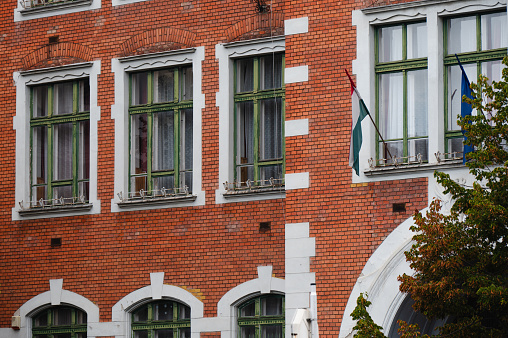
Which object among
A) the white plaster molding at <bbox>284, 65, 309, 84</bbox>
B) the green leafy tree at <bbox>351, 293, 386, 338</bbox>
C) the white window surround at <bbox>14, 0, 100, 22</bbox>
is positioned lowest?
the green leafy tree at <bbox>351, 293, 386, 338</bbox>

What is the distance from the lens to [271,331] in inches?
778

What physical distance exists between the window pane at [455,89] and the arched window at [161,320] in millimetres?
5806

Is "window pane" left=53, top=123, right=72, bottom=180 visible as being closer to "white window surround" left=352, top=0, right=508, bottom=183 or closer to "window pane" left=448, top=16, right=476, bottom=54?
"white window surround" left=352, top=0, right=508, bottom=183

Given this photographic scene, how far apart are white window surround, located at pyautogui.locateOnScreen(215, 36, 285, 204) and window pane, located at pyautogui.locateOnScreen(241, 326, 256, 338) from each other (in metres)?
2.19

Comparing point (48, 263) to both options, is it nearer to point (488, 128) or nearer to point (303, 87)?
point (303, 87)

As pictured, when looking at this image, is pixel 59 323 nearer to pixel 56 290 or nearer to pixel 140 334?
pixel 56 290

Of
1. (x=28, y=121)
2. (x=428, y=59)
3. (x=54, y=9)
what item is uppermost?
(x=54, y=9)

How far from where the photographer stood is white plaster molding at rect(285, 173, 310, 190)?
60.7ft

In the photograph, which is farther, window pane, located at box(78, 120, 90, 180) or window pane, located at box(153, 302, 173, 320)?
window pane, located at box(78, 120, 90, 180)

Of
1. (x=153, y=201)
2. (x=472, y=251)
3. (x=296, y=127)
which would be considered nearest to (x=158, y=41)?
(x=153, y=201)

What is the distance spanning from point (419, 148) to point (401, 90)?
1.01m

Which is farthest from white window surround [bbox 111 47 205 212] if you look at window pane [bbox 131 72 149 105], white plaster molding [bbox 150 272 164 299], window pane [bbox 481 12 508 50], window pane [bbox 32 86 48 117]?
window pane [bbox 481 12 508 50]

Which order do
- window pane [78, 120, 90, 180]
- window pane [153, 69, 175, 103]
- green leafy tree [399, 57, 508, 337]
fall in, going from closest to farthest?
green leafy tree [399, 57, 508, 337], window pane [153, 69, 175, 103], window pane [78, 120, 90, 180]

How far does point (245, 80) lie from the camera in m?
20.5
